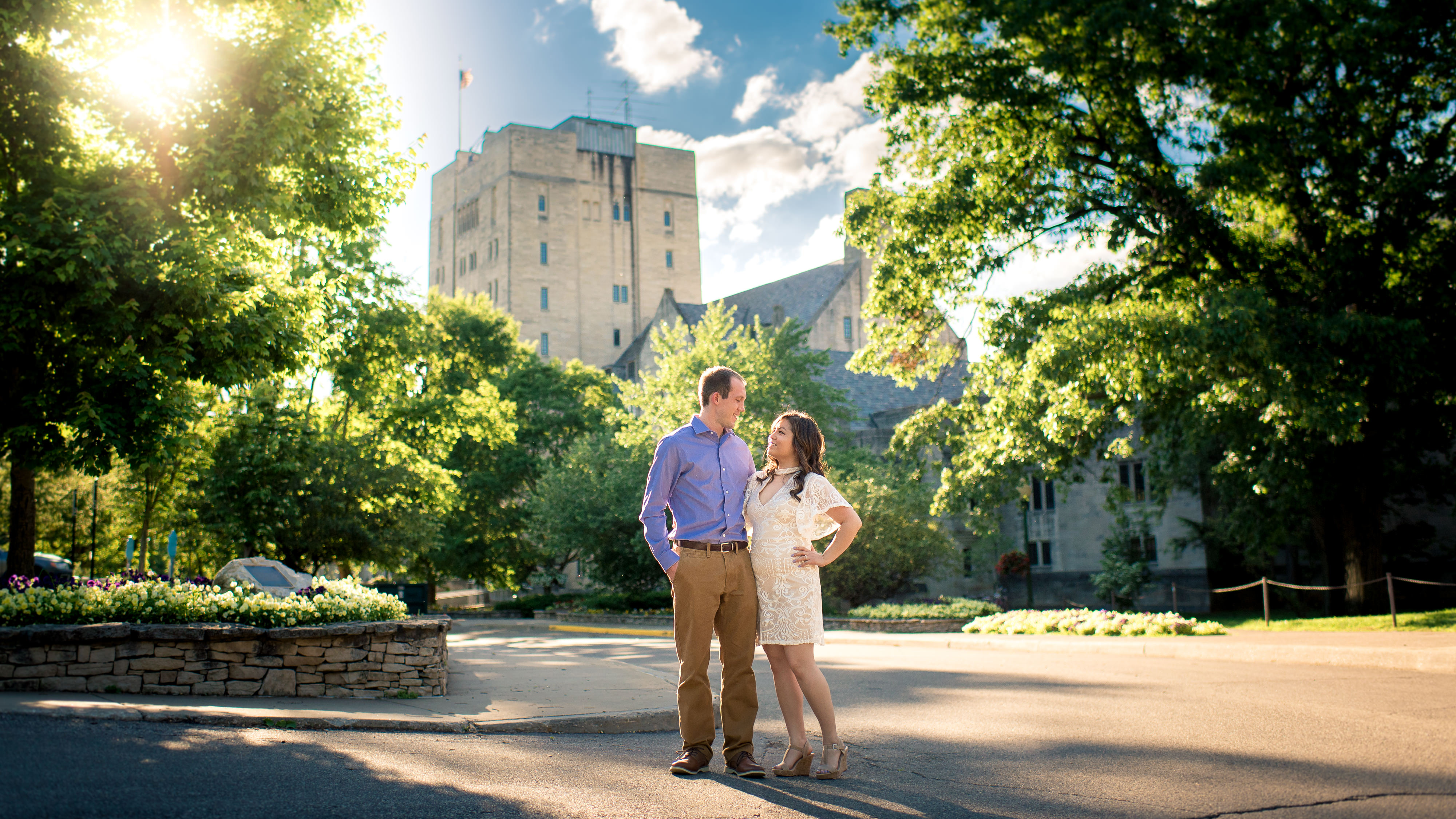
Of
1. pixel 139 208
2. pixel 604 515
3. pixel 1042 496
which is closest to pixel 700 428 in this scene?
pixel 139 208

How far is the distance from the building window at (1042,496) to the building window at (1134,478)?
97.9 inches

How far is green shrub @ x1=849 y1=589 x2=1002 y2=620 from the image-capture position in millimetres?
22969

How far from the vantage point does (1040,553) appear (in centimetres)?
3994

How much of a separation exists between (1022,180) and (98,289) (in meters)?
15.6

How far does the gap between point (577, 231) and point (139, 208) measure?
2793 inches

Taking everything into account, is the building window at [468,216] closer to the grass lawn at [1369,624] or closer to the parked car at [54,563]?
the parked car at [54,563]

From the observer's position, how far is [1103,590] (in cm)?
3306

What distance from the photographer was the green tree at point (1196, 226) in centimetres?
1652

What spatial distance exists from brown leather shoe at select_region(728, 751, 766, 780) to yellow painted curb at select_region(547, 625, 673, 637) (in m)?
18.5

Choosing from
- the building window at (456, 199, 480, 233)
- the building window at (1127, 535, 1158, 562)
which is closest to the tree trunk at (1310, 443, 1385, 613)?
the building window at (1127, 535, 1158, 562)

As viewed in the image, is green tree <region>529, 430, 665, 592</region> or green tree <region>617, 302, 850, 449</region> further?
green tree <region>617, 302, 850, 449</region>

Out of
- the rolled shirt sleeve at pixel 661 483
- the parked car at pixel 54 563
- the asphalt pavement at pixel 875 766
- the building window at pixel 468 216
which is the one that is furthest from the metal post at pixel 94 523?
the building window at pixel 468 216

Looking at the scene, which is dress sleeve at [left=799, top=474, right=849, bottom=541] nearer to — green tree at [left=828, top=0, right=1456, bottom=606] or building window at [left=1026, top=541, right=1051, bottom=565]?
green tree at [left=828, top=0, right=1456, bottom=606]

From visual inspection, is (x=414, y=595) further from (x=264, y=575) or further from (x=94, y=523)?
(x=264, y=575)
